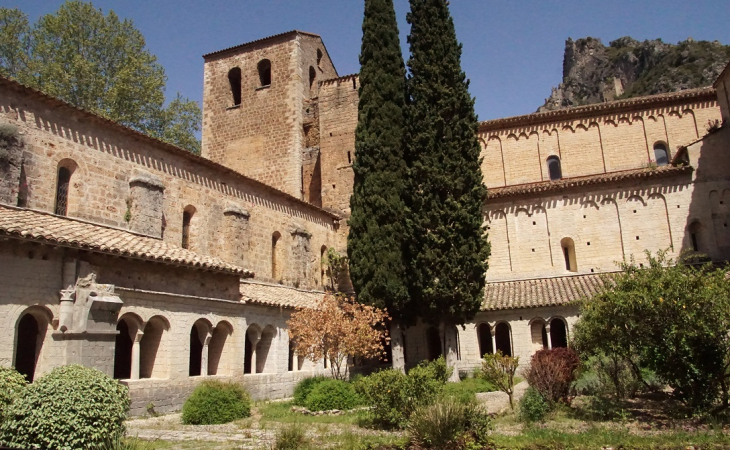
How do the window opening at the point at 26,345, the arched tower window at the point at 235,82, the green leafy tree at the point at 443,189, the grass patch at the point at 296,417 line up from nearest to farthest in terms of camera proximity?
the grass patch at the point at 296,417 → the window opening at the point at 26,345 → the green leafy tree at the point at 443,189 → the arched tower window at the point at 235,82

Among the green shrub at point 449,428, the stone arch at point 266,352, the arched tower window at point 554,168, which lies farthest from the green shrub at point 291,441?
the arched tower window at point 554,168

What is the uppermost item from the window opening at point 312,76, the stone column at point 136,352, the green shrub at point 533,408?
the window opening at point 312,76

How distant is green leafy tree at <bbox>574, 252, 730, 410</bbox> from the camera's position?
11.8 meters

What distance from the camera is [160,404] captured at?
1488cm

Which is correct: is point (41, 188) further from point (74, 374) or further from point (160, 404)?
point (74, 374)

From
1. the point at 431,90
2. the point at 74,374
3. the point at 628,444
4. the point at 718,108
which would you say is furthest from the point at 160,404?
the point at 718,108

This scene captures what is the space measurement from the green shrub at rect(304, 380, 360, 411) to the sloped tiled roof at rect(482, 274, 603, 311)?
10.2 m

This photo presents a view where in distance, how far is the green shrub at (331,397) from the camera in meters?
15.6

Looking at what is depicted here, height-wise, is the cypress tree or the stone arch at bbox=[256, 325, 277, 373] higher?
the cypress tree

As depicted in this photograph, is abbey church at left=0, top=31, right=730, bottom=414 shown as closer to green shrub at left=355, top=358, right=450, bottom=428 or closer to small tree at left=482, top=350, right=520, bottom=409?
green shrub at left=355, top=358, right=450, bottom=428

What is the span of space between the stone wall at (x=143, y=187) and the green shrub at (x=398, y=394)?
30.9ft

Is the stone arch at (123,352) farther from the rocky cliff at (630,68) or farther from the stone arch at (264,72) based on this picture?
the rocky cliff at (630,68)

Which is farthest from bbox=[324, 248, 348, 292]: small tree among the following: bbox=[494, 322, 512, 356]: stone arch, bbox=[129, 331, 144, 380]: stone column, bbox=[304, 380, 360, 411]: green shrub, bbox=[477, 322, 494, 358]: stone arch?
bbox=[129, 331, 144, 380]: stone column

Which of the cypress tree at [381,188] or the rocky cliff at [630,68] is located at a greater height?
the rocky cliff at [630,68]
